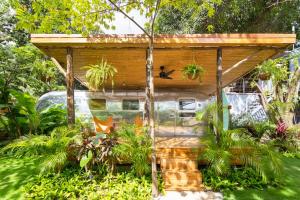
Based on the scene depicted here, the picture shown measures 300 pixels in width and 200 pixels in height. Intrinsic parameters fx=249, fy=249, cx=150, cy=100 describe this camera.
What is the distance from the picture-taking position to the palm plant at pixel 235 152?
545cm

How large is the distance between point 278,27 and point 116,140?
39.6 feet

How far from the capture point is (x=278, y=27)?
13594 mm

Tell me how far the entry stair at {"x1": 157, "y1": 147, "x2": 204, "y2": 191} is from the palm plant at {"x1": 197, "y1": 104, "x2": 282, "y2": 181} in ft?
1.14

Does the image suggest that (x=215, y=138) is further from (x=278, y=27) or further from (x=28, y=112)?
(x=278, y=27)

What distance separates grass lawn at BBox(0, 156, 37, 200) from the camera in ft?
17.2

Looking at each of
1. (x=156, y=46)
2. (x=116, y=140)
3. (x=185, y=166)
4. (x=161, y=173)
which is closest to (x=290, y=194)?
(x=185, y=166)

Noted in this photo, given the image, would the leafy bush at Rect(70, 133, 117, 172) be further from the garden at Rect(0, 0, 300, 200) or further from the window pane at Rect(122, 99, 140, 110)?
the window pane at Rect(122, 99, 140, 110)

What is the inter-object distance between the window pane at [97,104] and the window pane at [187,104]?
3.48 meters

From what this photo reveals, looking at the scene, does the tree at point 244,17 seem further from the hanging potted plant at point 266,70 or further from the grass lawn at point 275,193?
the grass lawn at point 275,193

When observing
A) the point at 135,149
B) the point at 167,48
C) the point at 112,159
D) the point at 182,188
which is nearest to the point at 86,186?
the point at 112,159

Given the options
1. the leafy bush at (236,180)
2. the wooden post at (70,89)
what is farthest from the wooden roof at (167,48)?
the leafy bush at (236,180)

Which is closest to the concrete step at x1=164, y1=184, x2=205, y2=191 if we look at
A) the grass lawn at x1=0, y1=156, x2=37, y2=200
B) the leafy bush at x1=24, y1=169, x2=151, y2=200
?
the leafy bush at x1=24, y1=169, x2=151, y2=200

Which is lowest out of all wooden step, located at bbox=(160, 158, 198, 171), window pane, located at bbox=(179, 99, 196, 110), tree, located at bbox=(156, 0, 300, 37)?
wooden step, located at bbox=(160, 158, 198, 171)

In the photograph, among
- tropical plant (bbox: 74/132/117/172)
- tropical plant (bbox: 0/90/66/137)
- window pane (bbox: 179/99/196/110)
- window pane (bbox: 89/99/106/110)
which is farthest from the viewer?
window pane (bbox: 89/99/106/110)
